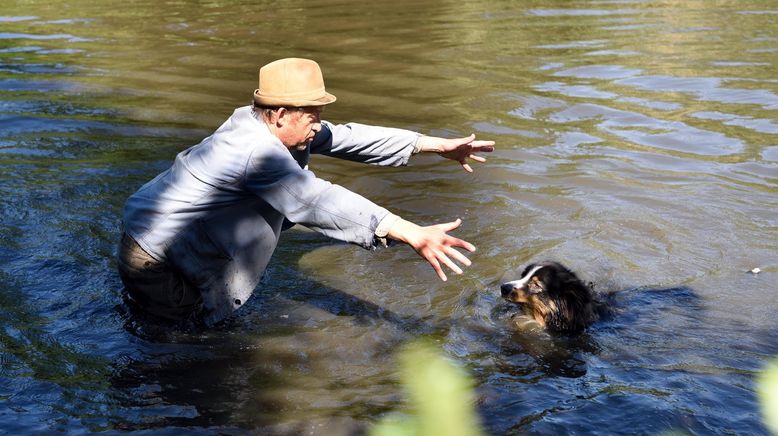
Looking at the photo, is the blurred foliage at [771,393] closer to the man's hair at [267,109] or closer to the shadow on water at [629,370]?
the shadow on water at [629,370]

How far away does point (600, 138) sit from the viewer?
35.9ft

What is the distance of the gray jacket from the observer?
17.2 feet

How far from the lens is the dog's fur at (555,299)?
664 centimetres

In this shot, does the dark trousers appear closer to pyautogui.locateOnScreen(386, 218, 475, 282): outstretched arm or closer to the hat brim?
the hat brim

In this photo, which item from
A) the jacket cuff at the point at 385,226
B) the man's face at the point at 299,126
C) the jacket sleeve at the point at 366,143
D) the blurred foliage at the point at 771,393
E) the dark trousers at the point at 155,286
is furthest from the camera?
the jacket sleeve at the point at 366,143

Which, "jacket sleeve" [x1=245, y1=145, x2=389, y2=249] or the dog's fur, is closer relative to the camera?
"jacket sleeve" [x1=245, y1=145, x2=389, y2=249]

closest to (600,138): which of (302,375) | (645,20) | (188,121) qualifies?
(188,121)

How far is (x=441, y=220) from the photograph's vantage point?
8.82 meters

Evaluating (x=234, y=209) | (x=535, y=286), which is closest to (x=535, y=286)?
(x=535, y=286)

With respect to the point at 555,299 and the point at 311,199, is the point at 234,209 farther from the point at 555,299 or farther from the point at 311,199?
the point at 555,299

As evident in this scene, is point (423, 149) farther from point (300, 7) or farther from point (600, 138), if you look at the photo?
point (300, 7)

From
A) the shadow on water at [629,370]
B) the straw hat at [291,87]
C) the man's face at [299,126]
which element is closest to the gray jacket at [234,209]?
the man's face at [299,126]

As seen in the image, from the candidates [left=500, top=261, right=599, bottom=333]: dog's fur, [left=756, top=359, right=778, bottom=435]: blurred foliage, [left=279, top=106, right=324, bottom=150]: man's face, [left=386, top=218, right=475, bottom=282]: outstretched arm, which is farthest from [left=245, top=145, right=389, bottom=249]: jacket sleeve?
[left=756, top=359, right=778, bottom=435]: blurred foliage

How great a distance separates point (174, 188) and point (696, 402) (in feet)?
11.9
